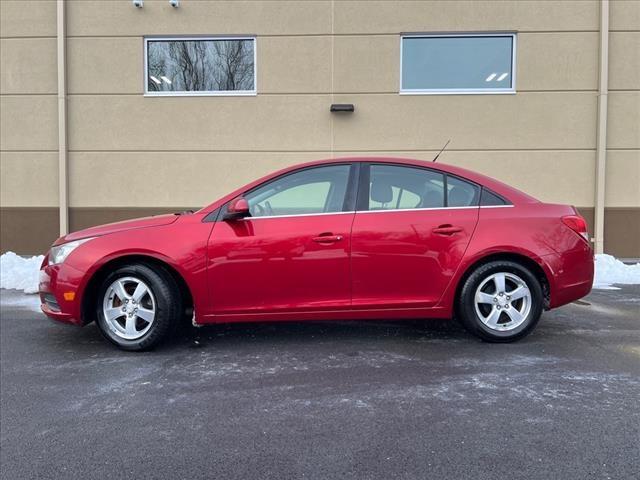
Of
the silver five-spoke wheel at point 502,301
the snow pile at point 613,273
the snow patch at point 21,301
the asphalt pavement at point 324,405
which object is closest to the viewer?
the asphalt pavement at point 324,405

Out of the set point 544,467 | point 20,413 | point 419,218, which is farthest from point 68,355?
point 544,467

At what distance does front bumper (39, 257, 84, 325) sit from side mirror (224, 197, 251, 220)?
1268 mm

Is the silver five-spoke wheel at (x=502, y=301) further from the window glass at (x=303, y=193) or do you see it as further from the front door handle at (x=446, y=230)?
the window glass at (x=303, y=193)

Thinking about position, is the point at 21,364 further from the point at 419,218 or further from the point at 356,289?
the point at 419,218

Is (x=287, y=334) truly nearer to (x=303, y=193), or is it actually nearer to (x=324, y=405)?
(x=303, y=193)

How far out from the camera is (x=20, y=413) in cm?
301

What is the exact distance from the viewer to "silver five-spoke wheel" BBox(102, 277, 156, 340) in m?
3.98

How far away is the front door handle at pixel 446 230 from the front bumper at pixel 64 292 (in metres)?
2.88

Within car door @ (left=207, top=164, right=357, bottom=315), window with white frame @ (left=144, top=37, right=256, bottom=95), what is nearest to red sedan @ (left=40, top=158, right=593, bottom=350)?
car door @ (left=207, top=164, right=357, bottom=315)

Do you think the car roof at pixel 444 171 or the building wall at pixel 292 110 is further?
the building wall at pixel 292 110

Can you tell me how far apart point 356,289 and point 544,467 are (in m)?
1.95

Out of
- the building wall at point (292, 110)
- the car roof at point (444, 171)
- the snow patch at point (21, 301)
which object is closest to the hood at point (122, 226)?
the car roof at point (444, 171)

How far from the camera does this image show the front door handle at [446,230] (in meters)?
4.02

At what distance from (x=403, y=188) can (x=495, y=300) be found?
1.20 m
